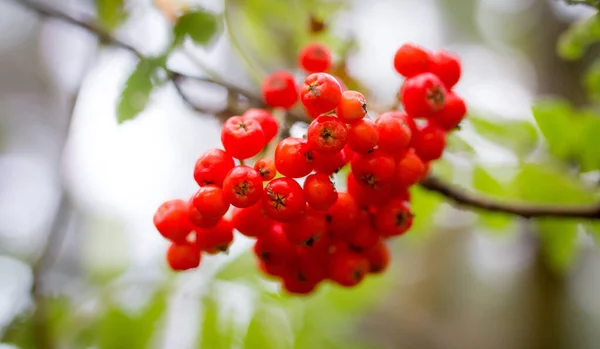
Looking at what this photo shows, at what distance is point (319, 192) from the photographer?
36.2 inches

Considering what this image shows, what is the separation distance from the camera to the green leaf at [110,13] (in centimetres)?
151

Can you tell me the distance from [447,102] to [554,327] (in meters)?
3.63

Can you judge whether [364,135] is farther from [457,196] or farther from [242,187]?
[457,196]

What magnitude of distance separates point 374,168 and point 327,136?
0.14 m

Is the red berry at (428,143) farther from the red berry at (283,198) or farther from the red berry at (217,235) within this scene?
Result: the red berry at (217,235)

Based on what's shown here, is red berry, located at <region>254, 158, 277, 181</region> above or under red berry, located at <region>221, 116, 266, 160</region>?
under

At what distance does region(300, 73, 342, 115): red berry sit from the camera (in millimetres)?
909

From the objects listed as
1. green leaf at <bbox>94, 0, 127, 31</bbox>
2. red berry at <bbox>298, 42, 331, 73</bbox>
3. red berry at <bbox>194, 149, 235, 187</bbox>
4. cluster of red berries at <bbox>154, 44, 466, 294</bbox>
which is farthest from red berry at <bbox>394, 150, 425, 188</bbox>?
green leaf at <bbox>94, 0, 127, 31</bbox>

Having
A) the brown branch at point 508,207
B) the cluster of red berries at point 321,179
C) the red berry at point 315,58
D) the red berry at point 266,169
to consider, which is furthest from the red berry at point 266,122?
the brown branch at point 508,207

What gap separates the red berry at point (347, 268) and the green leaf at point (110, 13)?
3.16 feet

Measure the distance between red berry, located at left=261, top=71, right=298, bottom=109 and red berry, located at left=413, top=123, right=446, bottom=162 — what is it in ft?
1.05

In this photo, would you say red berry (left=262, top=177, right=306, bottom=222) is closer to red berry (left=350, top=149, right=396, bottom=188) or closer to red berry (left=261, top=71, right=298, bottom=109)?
red berry (left=350, top=149, right=396, bottom=188)

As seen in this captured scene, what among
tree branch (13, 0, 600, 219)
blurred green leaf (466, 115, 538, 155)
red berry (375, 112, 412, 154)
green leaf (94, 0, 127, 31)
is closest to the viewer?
red berry (375, 112, 412, 154)

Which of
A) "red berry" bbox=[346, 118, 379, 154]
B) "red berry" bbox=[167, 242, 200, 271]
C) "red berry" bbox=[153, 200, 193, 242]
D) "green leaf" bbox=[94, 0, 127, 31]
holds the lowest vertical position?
"red berry" bbox=[167, 242, 200, 271]
